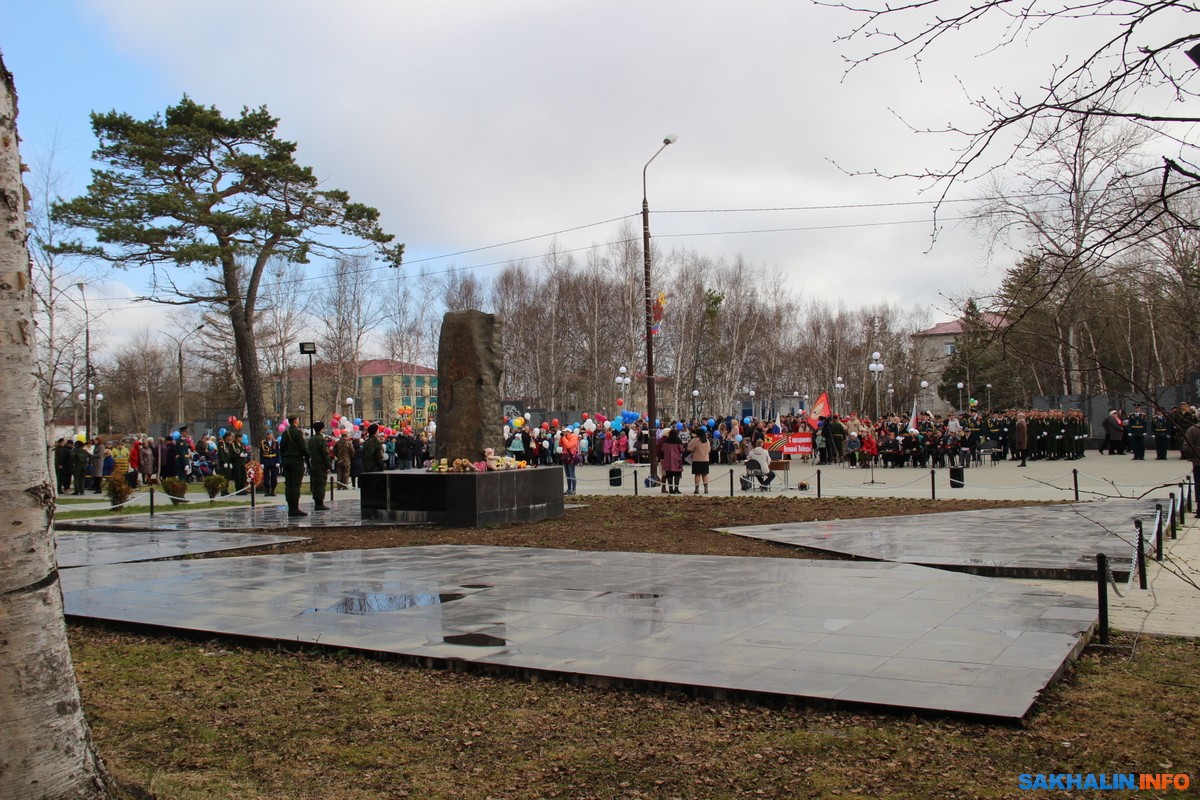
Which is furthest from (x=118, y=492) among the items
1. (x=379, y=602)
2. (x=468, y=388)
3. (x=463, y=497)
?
(x=379, y=602)

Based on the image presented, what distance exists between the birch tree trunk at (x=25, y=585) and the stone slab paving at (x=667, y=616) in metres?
3.12

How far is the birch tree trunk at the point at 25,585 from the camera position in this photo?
3.53m

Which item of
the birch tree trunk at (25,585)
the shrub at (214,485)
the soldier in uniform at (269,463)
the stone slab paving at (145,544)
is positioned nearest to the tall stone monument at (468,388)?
the stone slab paving at (145,544)

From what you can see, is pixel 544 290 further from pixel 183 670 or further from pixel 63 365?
pixel 183 670

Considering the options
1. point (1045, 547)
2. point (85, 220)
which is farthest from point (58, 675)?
point (85, 220)

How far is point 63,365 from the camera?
4266 cm

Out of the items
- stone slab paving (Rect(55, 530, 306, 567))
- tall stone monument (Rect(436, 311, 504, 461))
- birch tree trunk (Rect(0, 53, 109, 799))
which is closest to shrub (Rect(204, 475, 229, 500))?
stone slab paving (Rect(55, 530, 306, 567))

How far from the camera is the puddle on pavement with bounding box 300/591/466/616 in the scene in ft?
27.9

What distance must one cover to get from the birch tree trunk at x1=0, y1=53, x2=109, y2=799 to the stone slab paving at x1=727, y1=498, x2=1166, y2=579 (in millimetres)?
8360

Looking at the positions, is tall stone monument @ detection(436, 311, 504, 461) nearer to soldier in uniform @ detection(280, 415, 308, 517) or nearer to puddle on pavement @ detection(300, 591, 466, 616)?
soldier in uniform @ detection(280, 415, 308, 517)

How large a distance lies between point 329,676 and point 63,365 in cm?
4268

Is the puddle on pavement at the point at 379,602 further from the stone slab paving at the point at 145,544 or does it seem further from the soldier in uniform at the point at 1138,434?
the soldier in uniform at the point at 1138,434

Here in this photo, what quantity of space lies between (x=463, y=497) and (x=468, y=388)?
2.36 meters

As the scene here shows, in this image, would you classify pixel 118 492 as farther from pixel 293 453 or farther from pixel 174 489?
pixel 293 453
